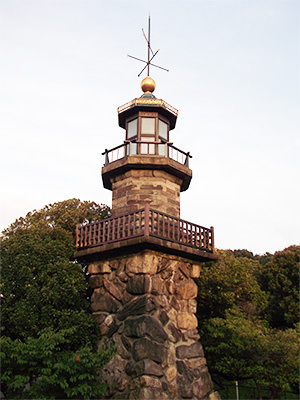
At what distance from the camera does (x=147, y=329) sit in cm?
1421

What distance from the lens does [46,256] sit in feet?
52.7

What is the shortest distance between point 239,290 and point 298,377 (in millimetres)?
5735

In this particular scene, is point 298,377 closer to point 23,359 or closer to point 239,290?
point 239,290

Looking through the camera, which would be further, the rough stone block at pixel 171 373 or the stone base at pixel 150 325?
the rough stone block at pixel 171 373

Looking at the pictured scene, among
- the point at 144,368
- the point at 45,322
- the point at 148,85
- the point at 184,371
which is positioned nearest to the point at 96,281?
the point at 45,322

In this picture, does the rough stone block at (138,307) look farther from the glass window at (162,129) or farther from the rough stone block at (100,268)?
the glass window at (162,129)

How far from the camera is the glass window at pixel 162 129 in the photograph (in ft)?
65.0

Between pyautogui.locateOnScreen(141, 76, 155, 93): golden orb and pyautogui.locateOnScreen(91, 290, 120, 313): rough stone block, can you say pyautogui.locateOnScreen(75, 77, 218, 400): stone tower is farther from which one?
pyautogui.locateOnScreen(141, 76, 155, 93): golden orb

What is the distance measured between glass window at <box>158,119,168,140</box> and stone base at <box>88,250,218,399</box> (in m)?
6.36

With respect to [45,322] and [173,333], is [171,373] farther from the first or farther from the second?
[45,322]

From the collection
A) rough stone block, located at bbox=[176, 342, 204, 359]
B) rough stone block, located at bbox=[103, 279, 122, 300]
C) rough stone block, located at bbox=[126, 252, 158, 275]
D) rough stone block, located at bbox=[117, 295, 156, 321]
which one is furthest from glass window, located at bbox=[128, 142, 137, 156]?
rough stone block, located at bbox=[176, 342, 204, 359]

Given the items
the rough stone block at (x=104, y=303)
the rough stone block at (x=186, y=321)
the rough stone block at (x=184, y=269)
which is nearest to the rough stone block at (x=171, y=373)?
the rough stone block at (x=186, y=321)

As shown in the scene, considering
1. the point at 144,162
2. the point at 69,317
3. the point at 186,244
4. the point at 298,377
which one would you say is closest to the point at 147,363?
the point at 69,317

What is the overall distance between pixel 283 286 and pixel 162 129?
14.2 metres
